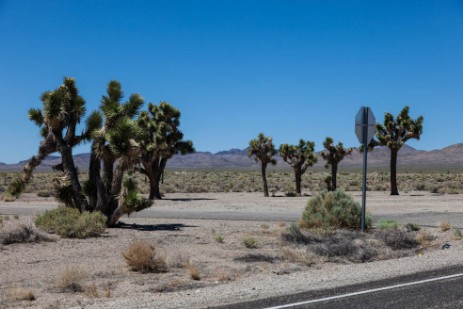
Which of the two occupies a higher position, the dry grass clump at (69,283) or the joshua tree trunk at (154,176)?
the joshua tree trunk at (154,176)

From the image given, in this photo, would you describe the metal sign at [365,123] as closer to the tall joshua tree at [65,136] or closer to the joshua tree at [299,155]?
the tall joshua tree at [65,136]

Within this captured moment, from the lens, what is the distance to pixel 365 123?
1431 centimetres

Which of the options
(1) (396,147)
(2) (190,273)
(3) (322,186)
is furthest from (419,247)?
(3) (322,186)

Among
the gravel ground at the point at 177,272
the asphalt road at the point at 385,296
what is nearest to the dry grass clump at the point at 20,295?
the gravel ground at the point at 177,272

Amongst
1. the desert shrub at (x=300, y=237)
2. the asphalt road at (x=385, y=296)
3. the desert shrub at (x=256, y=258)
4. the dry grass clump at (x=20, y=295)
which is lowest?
the dry grass clump at (x=20, y=295)

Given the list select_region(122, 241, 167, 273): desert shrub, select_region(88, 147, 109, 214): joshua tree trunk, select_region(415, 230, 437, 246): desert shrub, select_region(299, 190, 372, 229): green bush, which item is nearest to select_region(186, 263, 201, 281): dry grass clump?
select_region(122, 241, 167, 273): desert shrub

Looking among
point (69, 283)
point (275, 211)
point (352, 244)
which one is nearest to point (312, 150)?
point (275, 211)

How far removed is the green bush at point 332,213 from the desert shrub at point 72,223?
6.19m

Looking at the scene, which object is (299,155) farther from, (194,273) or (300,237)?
(194,273)

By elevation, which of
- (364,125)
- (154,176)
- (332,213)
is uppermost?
(364,125)

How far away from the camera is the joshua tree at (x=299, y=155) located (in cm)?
4862

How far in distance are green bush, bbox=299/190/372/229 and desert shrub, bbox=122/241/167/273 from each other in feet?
22.9

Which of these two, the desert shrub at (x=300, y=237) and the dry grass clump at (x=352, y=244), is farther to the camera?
the desert shrub at (x=300, y=237)

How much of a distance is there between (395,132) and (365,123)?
32.3 m
